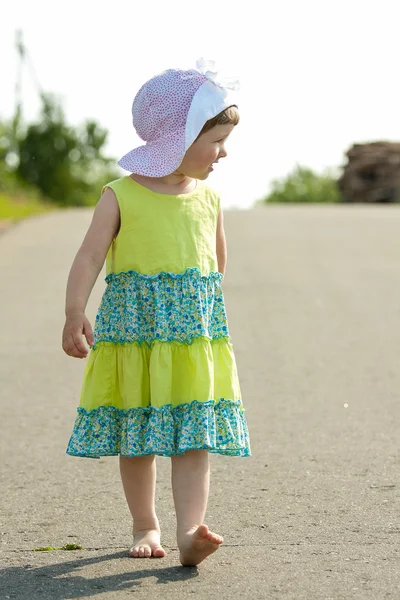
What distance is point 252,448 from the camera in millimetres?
5641

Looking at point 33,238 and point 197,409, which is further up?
point 197,409

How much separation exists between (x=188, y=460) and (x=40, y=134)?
132 ft

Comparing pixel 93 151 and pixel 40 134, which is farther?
pixel 93 151

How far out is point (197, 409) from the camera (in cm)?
382

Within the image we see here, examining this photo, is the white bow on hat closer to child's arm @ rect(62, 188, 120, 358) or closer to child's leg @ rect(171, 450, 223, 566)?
child's arm @ rect(62, 188, 120, 358)

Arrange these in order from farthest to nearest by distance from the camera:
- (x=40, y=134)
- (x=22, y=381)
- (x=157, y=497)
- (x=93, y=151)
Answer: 1. (x=93, y=151)
2. (x=40, y=134)
3. (x=22, y=381)
4. (x=157, y=497)

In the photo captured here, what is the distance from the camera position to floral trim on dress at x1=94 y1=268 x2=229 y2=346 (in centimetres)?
390

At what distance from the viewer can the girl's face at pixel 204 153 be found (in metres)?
3.97

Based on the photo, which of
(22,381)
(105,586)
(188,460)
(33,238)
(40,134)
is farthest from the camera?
(40,134)

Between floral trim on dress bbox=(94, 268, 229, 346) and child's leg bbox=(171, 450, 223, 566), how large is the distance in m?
0.38

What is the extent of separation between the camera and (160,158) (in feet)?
13.1

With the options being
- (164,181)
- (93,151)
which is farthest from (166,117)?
(93,151)

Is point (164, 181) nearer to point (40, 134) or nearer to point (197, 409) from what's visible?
point (197, 409)

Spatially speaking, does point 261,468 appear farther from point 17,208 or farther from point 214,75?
point 17,208
